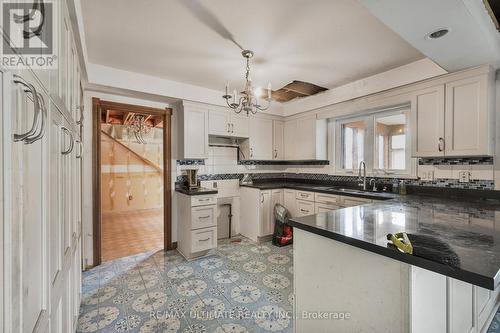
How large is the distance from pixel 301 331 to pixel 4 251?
1.54 meters

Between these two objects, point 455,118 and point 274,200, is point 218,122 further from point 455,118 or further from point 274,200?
point 455,118

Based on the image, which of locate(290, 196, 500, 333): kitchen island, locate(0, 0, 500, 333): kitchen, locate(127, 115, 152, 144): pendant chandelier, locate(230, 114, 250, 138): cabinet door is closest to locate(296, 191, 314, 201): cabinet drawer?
locate(0, 0, 500, 333): kitchen

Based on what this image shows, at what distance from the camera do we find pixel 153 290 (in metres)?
2.26

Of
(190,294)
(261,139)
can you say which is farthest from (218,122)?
(190,294)

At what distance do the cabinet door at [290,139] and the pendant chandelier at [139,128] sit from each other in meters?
3.61

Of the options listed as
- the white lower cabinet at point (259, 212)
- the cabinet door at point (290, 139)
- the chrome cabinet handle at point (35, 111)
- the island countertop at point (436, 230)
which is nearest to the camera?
the chrome cabinet handle at point (35, 111)

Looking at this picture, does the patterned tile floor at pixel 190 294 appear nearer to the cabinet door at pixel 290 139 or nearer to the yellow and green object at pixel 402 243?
the yellow and green object at pixel 402 243

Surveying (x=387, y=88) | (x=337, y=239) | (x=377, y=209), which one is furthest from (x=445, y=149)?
(x=337, y=239)

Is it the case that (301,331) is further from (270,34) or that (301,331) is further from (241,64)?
(241,64)

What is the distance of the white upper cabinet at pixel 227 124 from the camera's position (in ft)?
11.7

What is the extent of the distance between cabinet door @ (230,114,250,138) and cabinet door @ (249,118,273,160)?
0.11m

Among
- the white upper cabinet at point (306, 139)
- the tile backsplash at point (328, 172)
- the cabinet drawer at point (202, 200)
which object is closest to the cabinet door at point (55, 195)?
the cabinet drawer at point (202, 200)

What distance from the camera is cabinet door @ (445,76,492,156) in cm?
211

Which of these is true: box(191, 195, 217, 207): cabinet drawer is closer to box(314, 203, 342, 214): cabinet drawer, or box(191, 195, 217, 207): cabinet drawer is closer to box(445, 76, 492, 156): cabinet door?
box(314, 203, 342, 214): cabinet drawer
